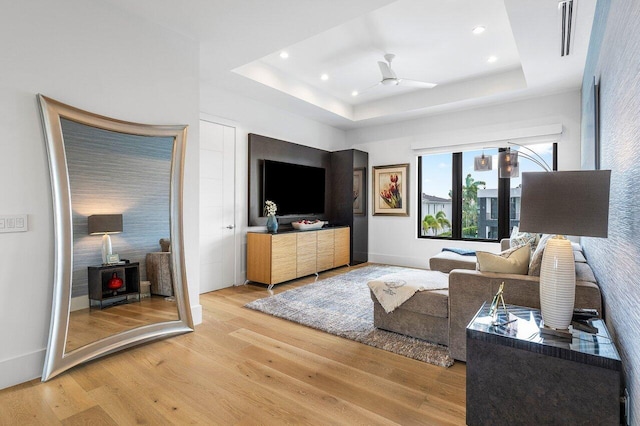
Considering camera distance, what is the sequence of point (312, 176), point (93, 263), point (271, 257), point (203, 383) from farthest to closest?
point (312, 176) → point (271, 257) → point (93, 263) → point (203, 383)

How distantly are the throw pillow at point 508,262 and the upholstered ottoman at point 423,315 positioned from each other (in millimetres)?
404

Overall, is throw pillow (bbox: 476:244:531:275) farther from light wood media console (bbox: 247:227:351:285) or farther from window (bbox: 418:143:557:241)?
window (bbox: 418:143:557:241)

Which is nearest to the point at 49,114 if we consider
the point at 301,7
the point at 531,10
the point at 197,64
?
the point at 197,64

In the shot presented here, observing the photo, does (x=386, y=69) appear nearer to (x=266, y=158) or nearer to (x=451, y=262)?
(x=266, y=158)

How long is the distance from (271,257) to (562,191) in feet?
11.7

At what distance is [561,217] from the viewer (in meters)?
1.49

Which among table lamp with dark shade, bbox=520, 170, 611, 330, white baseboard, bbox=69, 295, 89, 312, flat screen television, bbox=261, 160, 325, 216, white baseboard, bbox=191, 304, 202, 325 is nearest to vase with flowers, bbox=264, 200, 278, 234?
flat screen television, bbox=261, 160, 325, 216

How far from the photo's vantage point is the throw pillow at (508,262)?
7.61 feet

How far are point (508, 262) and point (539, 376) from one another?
3.20 ft

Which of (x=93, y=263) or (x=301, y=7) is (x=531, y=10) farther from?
(x=93, y=263)

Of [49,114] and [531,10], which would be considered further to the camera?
[531,10]

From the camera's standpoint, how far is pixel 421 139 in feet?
19.3

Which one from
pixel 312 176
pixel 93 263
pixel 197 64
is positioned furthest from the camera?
pixel 312 176

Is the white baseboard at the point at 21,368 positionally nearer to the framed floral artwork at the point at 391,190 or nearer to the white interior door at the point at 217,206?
the white interior door at the point at 217,206
